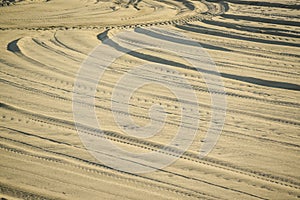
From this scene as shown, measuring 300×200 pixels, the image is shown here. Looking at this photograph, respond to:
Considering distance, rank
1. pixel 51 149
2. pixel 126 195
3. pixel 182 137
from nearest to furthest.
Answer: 1. pixel 126 195
2. pixel 51 149
3. pixel 182 137

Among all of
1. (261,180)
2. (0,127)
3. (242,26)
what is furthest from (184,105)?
(242,26)

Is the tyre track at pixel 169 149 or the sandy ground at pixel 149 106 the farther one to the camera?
the tyre track at pixel 169 149

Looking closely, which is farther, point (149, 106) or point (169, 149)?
point (149, 106)

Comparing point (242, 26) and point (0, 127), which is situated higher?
point (242, 26)

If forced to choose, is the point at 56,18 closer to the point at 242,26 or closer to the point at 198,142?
the point at 242,26

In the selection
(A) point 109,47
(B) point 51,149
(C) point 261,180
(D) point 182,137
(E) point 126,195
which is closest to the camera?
(E) point 126,195

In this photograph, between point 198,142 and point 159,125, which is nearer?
point 198,142

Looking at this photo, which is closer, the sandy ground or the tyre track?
the sandy ground

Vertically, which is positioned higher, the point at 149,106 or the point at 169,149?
the point at 149,106
